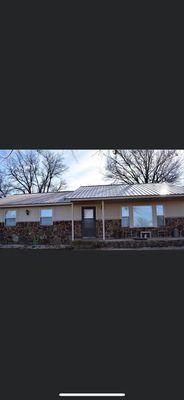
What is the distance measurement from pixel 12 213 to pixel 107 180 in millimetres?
10455

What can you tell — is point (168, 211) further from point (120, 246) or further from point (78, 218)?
point (78, 218)

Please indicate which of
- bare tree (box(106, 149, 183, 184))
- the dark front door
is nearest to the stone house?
the dark front door

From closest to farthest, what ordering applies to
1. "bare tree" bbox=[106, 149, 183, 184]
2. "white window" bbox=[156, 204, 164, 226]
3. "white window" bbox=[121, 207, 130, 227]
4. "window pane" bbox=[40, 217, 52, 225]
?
"white window" bbox=[156, 204, 164, 226] → "white window" bbox=[121, 207, 130, 227] → "window pane" bbox=[40, 217, 52, 225] → "bare tree" bbox=[106, 149, 183, 184]

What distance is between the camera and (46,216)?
46.0 ft

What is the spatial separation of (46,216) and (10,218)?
76.4 inches

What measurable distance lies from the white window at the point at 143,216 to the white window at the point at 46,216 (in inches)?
161

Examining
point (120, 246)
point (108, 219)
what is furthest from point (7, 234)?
point (120, 246)

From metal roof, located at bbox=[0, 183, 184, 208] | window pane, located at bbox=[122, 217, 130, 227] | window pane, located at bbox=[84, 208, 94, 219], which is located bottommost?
window pane, located at bbox=[122, 217, 130, 227]

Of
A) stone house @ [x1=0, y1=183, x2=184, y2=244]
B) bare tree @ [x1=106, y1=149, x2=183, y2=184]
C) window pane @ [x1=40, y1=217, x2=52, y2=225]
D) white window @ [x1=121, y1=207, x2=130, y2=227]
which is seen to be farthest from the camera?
bare tree @ [x1=106, y1=149, x2=183, y2=184]

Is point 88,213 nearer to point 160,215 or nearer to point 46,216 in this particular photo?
point 46,216

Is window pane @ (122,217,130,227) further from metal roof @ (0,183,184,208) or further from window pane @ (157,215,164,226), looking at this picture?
window pane @ (157,215,164,226)

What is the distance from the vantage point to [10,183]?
939 inches

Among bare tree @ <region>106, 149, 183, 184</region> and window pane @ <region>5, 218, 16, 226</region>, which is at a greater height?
bare tree @ <region>106, 149, 183, 184</region>

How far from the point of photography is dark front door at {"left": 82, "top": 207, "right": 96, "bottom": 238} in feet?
44.2
